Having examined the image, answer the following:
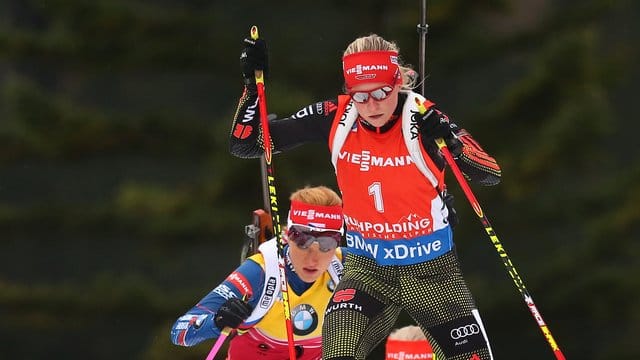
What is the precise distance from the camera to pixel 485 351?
5059 millimetres

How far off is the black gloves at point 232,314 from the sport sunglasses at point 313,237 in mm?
397

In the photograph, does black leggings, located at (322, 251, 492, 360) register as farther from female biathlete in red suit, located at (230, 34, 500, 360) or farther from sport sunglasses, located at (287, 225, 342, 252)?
sport sunglasses, located at (287, 225, 342, 252)

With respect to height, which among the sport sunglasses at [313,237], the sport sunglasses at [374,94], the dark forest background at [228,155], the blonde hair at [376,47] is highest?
the dark forest background at [228,155]

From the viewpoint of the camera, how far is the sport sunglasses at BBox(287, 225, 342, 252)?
591 centimetres

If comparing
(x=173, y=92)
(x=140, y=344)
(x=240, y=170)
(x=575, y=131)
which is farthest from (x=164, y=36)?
(x=575, y=131)

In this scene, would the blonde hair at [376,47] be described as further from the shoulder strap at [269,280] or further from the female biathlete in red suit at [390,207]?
the shoulder strap at [269,280]

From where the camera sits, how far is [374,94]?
5.00 meters

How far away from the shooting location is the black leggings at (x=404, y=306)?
508 centimetres

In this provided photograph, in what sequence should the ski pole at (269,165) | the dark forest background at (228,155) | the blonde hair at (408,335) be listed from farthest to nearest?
the dark forest background at (228,155), the blonde hair at (408,335), the ski pole at (269,165)

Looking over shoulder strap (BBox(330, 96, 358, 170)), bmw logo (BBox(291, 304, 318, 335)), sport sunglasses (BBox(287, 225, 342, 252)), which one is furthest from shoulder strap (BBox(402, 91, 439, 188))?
bmw logo (BBox(291, 304, 318, 335))

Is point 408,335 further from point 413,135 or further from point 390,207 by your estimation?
point 413,135

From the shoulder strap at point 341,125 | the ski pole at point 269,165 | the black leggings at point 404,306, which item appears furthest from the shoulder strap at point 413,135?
the ski pole at point 269,165

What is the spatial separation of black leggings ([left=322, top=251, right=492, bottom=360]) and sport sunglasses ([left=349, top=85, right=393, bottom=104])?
69cm

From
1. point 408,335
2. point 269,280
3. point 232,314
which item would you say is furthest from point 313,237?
point 408,335
